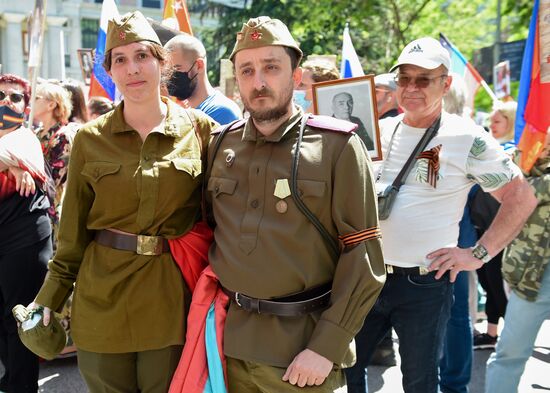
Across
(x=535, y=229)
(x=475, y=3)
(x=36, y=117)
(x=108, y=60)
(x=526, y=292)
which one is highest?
(x=475, y=3)

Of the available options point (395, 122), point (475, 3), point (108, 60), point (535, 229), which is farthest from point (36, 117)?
point (475, 3)

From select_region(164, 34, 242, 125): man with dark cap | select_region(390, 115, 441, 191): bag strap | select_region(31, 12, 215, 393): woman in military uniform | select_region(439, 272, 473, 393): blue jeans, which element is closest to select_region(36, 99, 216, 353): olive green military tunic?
select_region(31, 12, 215, 393): woman in military uniform

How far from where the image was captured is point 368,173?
2.30 metres

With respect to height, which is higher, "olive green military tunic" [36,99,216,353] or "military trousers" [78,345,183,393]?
"olive green military tunic" [36,99,216,353]

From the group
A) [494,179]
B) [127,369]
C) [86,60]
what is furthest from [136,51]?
[86,60]

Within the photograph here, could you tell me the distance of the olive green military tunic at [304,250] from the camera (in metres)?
2.21

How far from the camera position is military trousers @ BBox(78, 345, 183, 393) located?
100.0 inches

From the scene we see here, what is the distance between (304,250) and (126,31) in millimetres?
1163

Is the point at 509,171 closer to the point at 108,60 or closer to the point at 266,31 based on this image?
the point at 266,31

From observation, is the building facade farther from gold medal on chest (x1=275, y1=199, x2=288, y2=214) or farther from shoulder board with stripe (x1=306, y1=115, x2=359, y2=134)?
gold medal on chest (x1=275, y1=199, x2=288, y2=214)

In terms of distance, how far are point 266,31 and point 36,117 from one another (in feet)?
11.2

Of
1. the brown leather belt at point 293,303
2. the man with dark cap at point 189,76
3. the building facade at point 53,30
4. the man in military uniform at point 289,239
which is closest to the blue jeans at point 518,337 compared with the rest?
the man in military uniform at point 289,239

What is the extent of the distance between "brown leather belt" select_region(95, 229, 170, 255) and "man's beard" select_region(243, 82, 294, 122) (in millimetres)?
652

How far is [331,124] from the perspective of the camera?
91.5 inches
